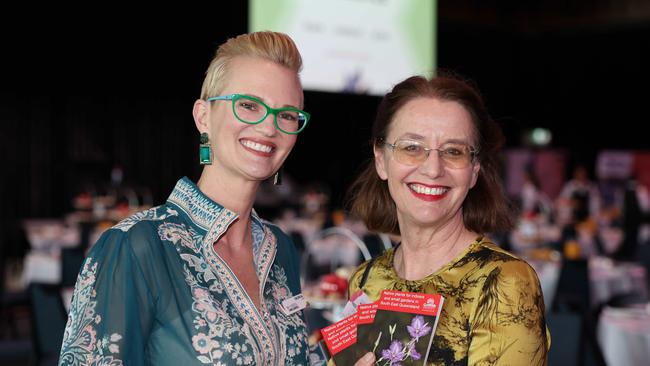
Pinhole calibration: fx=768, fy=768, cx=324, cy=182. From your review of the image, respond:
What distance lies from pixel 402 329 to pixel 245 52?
25.6 inches

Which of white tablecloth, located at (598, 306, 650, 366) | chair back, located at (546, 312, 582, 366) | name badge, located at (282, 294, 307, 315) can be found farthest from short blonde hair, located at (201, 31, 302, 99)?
white tablecloth, located at (598, 306, 650, 366)

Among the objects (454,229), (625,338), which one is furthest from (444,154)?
(625,338)

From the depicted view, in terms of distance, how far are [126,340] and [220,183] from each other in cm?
41

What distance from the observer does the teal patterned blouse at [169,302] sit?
138 centimetres

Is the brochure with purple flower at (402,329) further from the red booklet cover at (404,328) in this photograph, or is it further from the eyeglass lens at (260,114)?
the eyeglass lens at (260,114)

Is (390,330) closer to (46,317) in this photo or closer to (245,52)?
(245,52)

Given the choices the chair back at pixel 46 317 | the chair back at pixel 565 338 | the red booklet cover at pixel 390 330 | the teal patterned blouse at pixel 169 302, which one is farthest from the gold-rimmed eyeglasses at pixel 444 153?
the chair back at pixel 46 317

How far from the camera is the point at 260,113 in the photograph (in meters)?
1.59

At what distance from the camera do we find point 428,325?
5.08ft

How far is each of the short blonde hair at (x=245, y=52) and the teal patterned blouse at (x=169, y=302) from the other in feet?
0.75

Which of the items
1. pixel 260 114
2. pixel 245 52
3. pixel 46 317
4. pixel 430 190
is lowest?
pixel 46 317

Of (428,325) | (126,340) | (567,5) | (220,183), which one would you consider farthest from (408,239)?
(567,5)

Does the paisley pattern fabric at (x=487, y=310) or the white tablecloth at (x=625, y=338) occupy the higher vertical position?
the paisley pattern fabric at (x=487, y=310)

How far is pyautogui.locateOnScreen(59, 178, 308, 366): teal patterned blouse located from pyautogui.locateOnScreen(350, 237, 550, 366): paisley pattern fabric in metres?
0.34
